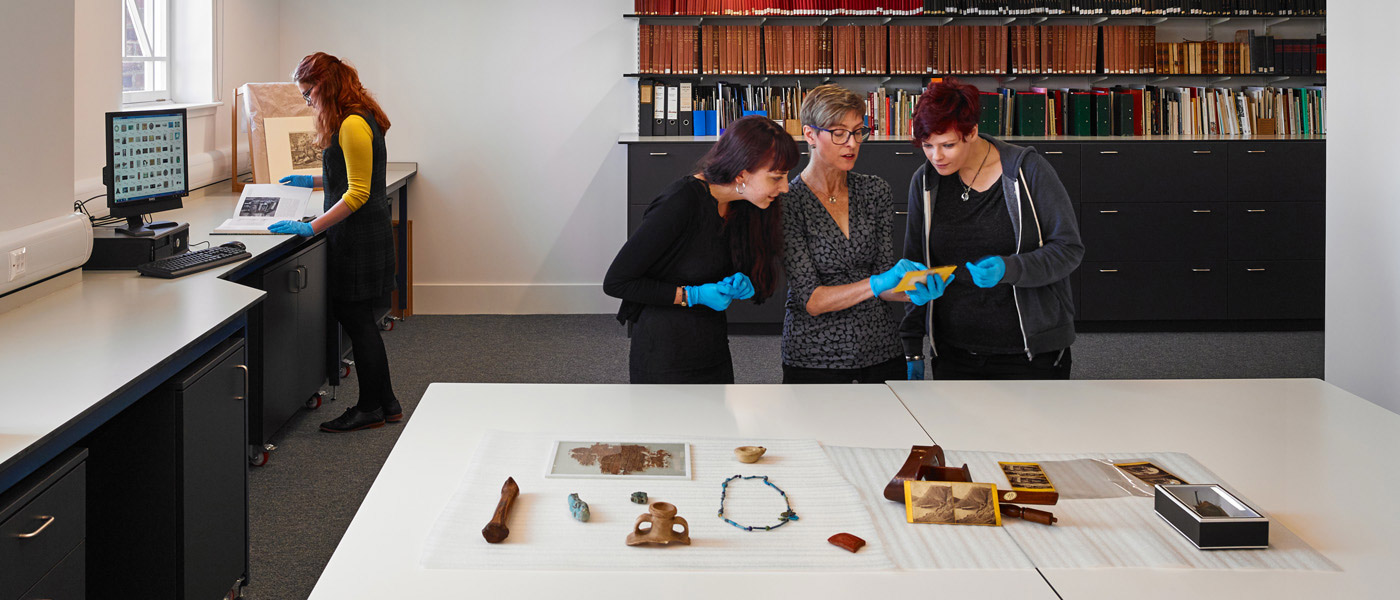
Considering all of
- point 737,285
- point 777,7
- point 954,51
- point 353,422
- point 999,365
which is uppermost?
point 777,7

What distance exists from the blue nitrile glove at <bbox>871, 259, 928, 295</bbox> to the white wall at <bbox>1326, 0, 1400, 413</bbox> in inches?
70.4

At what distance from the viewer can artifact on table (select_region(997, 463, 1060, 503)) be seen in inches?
70.2

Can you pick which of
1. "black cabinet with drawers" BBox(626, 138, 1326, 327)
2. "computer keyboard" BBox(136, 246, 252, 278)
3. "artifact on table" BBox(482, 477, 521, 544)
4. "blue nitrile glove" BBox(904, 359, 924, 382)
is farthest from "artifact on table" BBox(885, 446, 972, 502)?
"black cabinet with drawers" BBox(626, 138, 1326, 327)

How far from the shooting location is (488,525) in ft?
5.44

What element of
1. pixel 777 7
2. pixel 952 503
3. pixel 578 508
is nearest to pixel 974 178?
pixel 952 503

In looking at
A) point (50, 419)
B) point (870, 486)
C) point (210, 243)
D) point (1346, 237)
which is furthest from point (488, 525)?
point (1346, 237)

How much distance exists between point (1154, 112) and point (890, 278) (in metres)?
4.46

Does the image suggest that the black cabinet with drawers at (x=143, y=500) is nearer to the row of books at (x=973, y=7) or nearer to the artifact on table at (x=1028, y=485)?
the artifact on table at (x=1028, y=485)

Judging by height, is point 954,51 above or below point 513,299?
above

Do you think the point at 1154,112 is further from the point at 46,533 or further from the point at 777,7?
the point at 46,533

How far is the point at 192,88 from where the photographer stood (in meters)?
5.38

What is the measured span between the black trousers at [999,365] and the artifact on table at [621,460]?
109 centimetres

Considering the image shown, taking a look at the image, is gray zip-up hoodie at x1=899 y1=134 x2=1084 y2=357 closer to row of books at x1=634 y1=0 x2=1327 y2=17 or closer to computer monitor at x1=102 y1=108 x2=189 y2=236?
computer monitor at x1=102 y1=108 x2=189 y2=236

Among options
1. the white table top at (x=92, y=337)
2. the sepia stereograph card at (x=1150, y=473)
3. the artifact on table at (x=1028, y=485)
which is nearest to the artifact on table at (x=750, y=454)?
the artifact on table at (x=1028, y=485)
